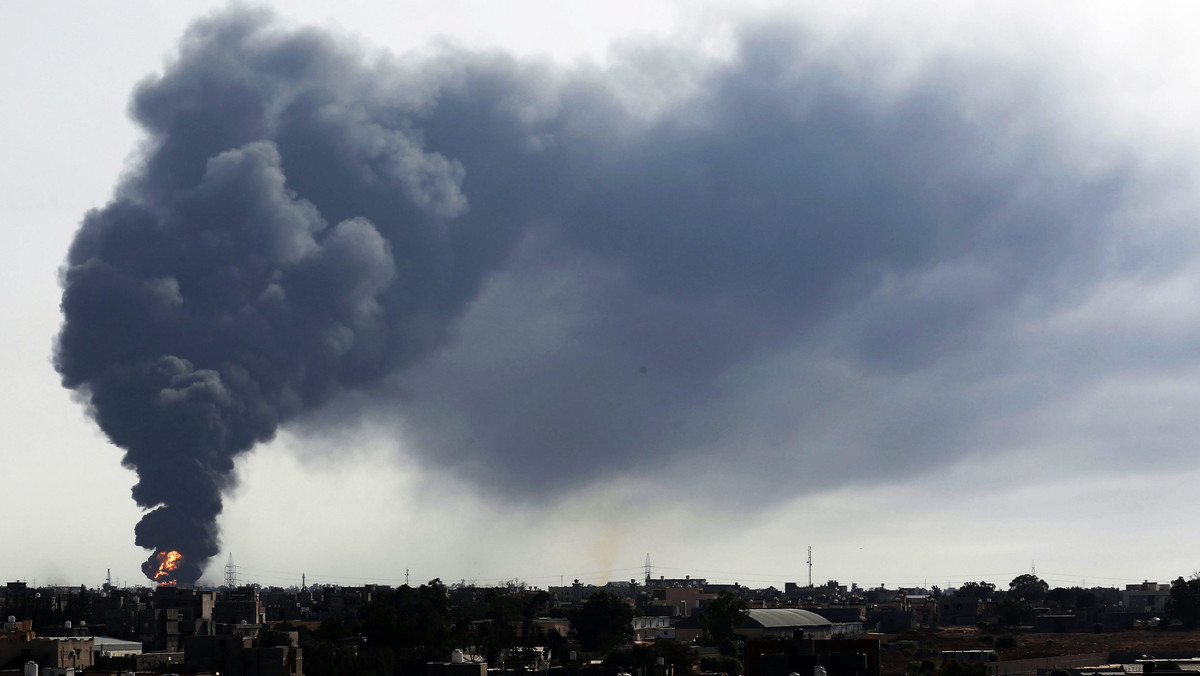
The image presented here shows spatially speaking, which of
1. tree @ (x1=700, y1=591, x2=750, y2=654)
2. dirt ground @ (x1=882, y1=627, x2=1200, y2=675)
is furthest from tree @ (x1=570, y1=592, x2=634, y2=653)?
dirt ground @ (x1=882, y1=627, x2=1200, y2=675)

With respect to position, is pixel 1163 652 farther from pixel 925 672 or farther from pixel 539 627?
pixel 539 627

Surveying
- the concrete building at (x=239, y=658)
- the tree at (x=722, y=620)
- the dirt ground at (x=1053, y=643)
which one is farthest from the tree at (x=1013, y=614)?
the concrete building at (x=239, y=658)

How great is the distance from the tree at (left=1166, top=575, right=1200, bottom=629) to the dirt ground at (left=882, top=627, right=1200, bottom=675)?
4.37m

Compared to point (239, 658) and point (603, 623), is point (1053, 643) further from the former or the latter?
point (239, 658)

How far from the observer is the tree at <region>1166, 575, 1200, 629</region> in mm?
168250

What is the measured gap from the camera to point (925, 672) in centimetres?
9662

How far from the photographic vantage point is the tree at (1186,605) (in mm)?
168250

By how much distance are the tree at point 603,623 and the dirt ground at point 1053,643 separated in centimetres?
2503

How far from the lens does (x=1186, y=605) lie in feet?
556

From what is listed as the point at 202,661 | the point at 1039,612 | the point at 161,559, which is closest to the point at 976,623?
the point at 1039,612

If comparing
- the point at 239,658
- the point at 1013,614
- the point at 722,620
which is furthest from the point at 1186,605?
the point at 239,658

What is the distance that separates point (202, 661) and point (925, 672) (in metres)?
43.8

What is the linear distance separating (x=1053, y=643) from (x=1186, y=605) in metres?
27.3

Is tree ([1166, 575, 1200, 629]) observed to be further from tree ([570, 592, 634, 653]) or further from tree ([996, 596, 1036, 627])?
tree ([570, 592, 634, 653])
